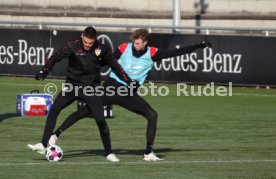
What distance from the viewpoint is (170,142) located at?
1742 centimetres

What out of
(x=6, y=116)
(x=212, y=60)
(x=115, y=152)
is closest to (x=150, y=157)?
(x=115, y=152)

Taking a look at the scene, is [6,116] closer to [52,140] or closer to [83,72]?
[52,140]

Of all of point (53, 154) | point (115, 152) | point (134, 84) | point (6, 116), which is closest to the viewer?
point (53, 154)

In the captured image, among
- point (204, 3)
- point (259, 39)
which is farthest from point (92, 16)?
point (259, 39)

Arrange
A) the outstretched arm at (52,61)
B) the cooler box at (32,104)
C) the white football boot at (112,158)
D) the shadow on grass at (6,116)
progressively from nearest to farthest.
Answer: the outstretched arm at (52,61) → the white football boot at (112,158) → the shadow on grass at (6,116) → the cooler box at (32,104)

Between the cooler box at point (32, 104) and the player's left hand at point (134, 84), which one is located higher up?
the player's left hand at point (134, 84)

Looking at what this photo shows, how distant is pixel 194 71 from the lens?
29.2m

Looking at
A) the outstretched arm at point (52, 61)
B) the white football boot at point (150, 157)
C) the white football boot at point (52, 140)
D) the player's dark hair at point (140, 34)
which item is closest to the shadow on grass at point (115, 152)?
the white football boot at point (52, 140)

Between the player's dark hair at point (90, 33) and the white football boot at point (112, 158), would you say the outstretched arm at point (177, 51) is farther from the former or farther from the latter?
the white football boot at point (112, 158)

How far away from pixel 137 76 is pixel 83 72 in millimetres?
945

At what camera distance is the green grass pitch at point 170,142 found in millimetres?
13672

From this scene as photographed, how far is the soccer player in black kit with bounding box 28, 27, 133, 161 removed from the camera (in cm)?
1444

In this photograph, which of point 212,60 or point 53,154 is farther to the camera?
point 212,60

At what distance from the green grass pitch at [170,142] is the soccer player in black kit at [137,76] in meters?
0.46
